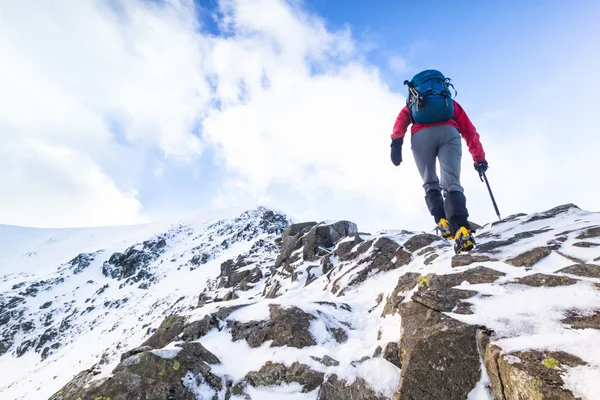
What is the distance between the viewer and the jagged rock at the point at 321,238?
80.7ft

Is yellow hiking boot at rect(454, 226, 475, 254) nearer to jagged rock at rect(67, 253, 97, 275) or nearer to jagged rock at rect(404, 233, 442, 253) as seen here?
jagged rock at rect(404, 233, 442, 253)

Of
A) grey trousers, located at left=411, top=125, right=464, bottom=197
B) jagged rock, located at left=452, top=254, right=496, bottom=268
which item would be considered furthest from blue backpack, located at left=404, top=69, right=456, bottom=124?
jagged rock, located at left=452, top=254, right=496, bottom=268

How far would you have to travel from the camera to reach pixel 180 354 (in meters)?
6.15

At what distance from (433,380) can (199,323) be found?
6.19 meters

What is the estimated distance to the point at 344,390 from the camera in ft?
16.9

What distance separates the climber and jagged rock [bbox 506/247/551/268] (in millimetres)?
1026

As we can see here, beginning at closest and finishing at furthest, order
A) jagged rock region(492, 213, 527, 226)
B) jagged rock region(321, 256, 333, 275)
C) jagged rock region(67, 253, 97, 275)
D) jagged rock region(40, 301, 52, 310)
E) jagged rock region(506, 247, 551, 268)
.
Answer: jagged rock region(506, 247, 551, 268) < jagged rock region(492, 213, 527, 226) < jagged rock region(321, 256, 333, 275) < jagged rock region(40, 301, 52, 310) < jagged rock region(67, 253, 97, 275)

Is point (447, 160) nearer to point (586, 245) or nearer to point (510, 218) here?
point (586, 245)

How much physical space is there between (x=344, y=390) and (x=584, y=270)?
4.33m

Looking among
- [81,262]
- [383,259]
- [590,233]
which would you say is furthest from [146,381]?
[81,262]

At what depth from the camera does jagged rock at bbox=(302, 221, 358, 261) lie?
2459 cm

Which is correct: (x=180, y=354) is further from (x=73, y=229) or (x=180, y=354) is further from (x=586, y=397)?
(x=73, y=229)

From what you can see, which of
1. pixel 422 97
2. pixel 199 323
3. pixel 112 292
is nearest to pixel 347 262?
pixel 199 323

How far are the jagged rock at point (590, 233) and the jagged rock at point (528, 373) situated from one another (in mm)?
4581
